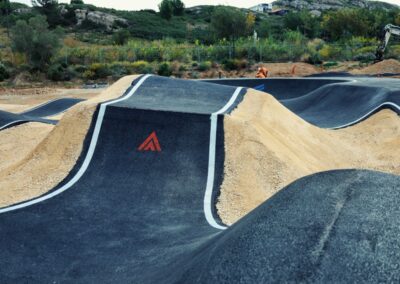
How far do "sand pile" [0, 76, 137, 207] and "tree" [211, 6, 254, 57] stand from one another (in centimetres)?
4348

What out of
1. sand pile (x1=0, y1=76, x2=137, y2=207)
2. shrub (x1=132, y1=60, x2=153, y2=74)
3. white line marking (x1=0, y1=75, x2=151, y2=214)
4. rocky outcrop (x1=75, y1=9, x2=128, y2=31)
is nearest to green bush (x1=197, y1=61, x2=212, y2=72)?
shrub (x1=132, y1=60, x2=153, y2=74)

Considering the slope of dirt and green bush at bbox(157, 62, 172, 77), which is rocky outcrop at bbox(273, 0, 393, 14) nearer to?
green bush at bbox(157, 62, 172, 77)

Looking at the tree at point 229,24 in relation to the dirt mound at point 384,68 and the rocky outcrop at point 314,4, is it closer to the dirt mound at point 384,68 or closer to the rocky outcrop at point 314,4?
the dirt mound at point 384,68

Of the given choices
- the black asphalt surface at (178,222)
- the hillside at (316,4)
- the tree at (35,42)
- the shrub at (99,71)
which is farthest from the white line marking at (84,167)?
the hillside at (316,4)

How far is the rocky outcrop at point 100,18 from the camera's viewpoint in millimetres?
79125

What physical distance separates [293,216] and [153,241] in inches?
123

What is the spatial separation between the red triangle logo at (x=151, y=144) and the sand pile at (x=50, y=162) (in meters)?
1.52

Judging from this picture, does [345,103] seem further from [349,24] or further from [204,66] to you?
[349,24]

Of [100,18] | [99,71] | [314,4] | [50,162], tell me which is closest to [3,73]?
[99,71]

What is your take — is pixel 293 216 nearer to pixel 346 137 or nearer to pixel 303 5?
pixel 346 137

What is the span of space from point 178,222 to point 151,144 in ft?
9.93

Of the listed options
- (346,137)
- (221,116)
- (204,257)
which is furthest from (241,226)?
(346,137)

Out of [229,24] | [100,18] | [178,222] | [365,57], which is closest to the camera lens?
[178,222]

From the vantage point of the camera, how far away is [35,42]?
39688mm
